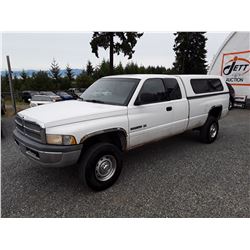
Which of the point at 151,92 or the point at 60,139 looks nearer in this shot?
the point at 60,139

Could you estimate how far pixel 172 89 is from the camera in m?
4.16

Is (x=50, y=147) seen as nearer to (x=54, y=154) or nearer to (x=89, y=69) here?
(x=54, y=154)

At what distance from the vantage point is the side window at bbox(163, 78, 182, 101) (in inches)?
160

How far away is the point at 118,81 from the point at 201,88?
2349mm

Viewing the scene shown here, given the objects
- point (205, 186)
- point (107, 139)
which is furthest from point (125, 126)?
point (205, 186)

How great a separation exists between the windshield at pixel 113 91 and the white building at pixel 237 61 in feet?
35.6

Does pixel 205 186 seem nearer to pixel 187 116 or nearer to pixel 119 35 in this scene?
pixel 187 116

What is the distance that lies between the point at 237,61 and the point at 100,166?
1264 centimetres

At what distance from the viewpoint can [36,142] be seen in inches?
109

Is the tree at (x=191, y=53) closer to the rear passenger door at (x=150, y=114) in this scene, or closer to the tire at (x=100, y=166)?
the rear passenger door at (x=150, y=114)

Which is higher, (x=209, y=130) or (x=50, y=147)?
(x=50, y=147)

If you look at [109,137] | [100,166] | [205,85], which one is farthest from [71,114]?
[205,85]

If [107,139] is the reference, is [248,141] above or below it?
below

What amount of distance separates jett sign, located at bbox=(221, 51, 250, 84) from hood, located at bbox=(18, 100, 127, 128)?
11.5 metres
